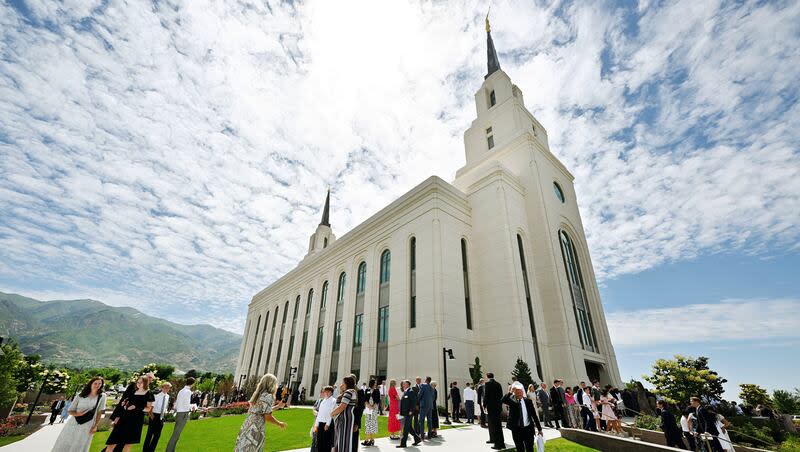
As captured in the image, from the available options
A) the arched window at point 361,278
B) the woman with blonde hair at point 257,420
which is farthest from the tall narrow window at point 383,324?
the woman with blonde hair at point 257,420

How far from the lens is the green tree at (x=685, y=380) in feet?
67.7

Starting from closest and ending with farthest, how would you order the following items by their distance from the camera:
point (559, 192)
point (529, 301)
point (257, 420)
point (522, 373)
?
1. point (257, 420)
2. point (522, 373)
3. point (529, 301)
4. point (559, 192)

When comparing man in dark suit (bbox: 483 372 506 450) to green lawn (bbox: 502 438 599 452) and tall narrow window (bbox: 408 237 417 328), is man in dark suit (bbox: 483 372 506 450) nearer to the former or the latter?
green lawn (bbox: 502 438 599 452)

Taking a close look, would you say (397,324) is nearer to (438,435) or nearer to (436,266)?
(436,266)

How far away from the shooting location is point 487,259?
77.3 ft

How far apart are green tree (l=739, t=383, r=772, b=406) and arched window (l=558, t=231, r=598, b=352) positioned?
9.80 metres

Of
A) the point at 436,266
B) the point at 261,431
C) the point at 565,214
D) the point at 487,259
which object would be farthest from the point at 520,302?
the point at 261,431

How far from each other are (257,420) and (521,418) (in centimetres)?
499

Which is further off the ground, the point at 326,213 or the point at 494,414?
the point at 326,213

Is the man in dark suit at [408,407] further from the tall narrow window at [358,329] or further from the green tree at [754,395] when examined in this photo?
the green tree at [754,395]

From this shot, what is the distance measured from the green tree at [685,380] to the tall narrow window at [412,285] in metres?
15.7

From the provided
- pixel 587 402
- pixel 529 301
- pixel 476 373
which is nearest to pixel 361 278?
pixel 476 373

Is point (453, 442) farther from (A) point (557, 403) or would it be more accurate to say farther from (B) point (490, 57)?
(B) point (490, 57)

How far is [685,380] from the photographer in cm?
2177
